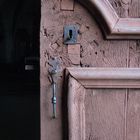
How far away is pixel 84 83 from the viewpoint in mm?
1079

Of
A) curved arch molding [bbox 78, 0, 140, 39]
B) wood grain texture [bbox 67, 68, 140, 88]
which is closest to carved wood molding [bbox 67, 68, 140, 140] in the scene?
wood grain texture [bbox 67, 68, 140, 88]

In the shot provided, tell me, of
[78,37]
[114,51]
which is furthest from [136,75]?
[78,37]

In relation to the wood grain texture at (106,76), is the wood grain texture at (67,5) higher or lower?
higher

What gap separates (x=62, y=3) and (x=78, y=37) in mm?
104
